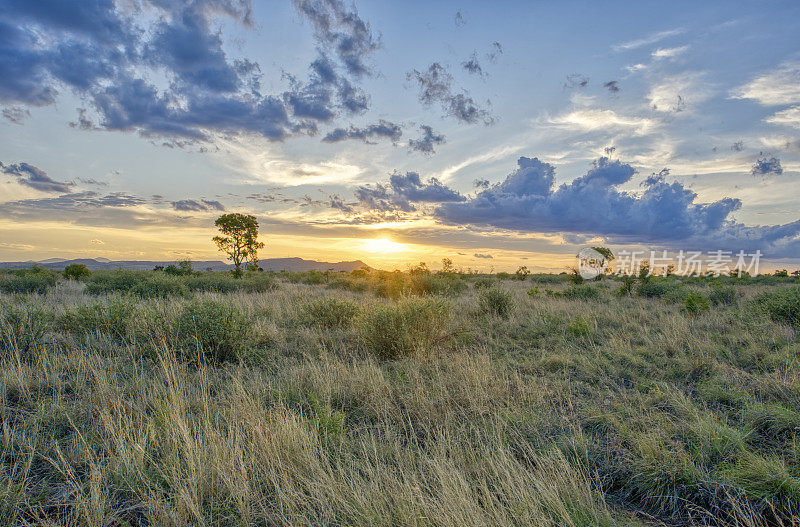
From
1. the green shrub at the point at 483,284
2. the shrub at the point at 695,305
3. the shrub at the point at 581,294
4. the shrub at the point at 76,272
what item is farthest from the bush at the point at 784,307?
the shrub at the point at 76,272

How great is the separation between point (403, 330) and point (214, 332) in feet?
11.6

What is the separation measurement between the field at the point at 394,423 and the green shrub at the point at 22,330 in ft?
0.12

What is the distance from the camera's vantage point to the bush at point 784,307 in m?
9.56

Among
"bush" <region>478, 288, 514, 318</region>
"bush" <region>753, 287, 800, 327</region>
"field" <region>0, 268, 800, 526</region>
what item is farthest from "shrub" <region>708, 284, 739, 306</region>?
"bush" <region>478, 288, 514, 318</region>

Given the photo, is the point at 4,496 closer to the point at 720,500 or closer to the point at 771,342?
the point at 720,500

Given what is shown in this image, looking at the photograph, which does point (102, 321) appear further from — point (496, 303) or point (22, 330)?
point (496, 303)

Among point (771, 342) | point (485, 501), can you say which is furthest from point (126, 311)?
point (771, 342)

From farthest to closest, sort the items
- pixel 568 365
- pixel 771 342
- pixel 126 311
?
1. pixel 126 311
2. pixel 771 342
3. pixel 568 365

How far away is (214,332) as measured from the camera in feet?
23.1

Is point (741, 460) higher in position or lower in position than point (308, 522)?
higher

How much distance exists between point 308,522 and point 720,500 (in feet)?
10.8

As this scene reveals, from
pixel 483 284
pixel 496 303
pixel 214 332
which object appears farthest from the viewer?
pixel 483 284

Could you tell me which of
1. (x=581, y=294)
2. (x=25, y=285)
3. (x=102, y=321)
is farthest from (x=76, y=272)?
(x=581, y=294)

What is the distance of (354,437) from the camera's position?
4.27 meters
